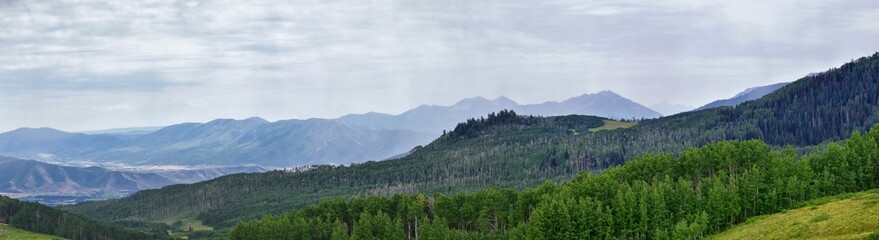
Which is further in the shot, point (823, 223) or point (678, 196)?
point (678, 196)

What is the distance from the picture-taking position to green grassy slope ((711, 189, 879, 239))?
255 ft

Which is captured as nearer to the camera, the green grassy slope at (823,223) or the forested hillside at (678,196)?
the green grassy slope at (823,223)

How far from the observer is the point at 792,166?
148 m

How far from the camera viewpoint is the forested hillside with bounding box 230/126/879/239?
132m

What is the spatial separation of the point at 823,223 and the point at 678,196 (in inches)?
1849

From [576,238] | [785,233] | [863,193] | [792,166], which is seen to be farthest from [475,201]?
[785,233]

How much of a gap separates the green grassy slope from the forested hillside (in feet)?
21.2

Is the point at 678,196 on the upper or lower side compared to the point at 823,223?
upper

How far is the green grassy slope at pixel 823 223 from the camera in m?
77.7

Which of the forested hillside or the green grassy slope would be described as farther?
the forested hillside

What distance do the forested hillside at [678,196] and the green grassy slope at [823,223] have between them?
6.47 metres

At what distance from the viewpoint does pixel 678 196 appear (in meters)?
137

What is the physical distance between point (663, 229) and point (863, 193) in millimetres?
36715

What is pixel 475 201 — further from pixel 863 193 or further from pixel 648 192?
pixel 863 193
